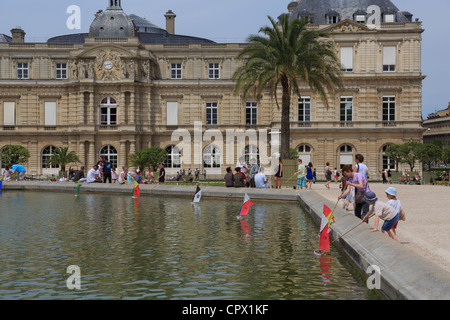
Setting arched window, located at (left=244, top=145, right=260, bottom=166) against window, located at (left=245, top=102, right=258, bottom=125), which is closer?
arched window, located at (left=244, top=145, right=260, bottom=166)

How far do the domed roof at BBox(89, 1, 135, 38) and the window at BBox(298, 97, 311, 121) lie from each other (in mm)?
18887

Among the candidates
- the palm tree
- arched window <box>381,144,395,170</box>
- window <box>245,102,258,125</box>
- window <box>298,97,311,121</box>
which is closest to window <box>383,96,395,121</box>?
arched window <box>381,144,395,170</box>

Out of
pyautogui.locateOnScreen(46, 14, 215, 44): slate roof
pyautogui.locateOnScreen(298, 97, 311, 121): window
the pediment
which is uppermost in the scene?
pyautogui.locateOnScreen(46, 14, 215, 44): slate roof

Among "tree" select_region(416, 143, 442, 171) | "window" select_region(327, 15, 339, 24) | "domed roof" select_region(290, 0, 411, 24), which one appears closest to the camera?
"tree" select_region(416, 143, 442, 171)

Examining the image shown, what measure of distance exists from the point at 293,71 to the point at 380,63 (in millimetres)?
22923

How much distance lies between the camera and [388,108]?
5428cm

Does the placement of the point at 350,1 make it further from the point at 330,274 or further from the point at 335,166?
the point at 330,274

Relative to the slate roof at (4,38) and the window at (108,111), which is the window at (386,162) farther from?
the slate roof at (4,38)

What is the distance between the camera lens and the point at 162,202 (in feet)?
86.4

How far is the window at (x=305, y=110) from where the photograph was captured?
2147 inches

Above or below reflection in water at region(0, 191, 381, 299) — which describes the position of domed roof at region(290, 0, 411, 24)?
above

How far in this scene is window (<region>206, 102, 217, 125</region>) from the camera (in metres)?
58.8

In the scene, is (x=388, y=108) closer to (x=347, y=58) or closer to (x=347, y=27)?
(x=347, y=58)

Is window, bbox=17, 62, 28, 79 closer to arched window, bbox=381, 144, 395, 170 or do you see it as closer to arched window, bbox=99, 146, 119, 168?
arched window, bbox=99, 146, 119, 168
